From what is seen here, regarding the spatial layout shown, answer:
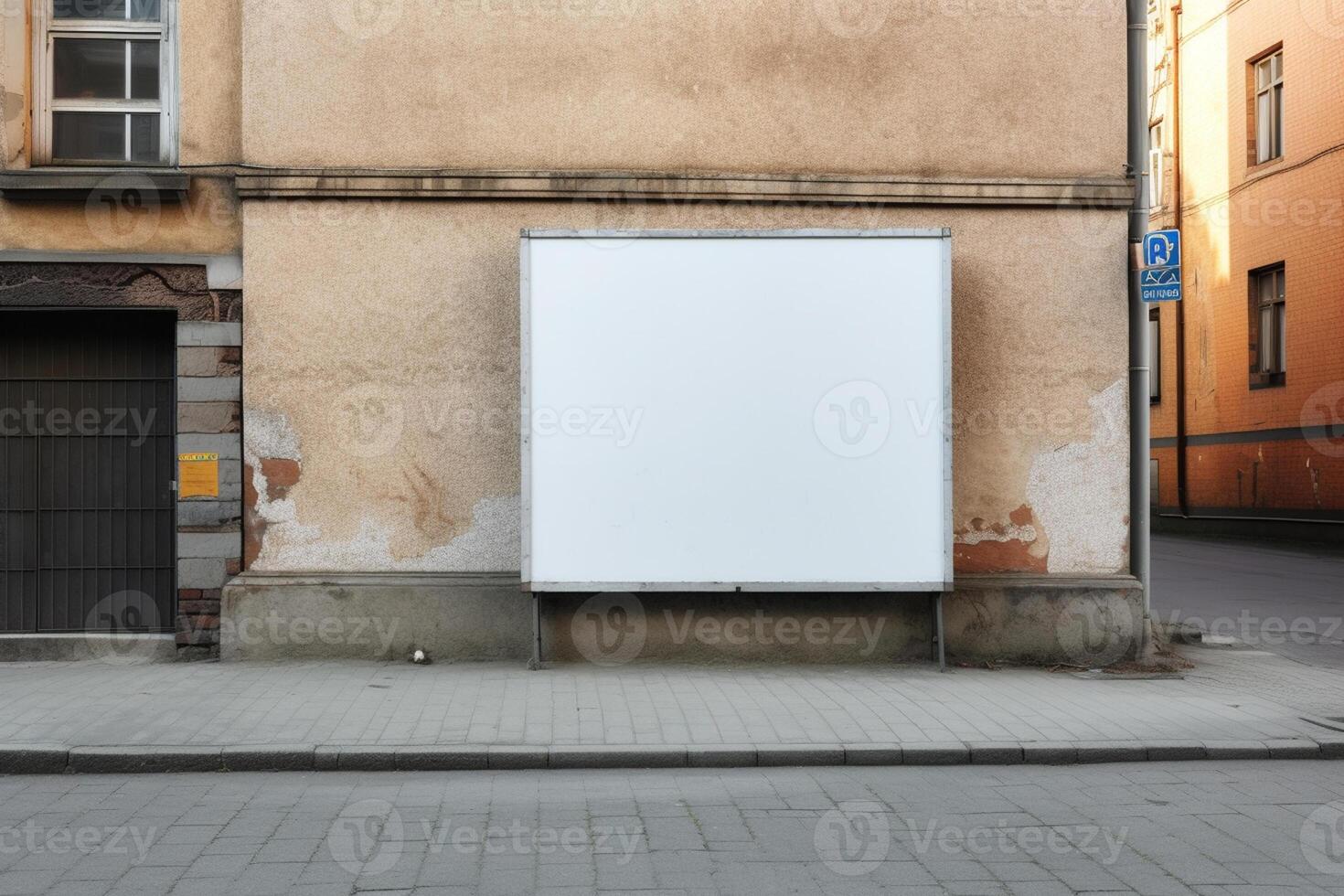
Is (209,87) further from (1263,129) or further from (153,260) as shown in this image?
(1263,129)

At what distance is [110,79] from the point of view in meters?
10.5

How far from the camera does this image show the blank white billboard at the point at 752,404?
9.72 metres

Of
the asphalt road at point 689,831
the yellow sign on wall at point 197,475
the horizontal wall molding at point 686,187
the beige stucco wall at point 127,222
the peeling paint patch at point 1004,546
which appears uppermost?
the horizontal wall molding at point 686,187

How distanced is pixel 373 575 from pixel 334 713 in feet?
6.91

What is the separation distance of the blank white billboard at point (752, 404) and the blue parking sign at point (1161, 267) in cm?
178

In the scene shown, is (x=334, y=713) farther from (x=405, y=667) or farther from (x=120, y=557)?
(x=120, y=557)

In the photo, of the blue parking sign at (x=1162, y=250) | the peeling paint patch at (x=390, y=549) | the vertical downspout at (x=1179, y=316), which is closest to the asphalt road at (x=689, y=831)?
the peeling paint patch at (x=390, y=549)

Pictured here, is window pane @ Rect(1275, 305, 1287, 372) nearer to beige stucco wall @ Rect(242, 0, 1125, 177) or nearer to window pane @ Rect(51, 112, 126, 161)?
beige stucco wall @ Rect(242, 0, 1125, 177)

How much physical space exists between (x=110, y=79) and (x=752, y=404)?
6108mm

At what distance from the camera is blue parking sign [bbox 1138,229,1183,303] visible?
A: 32.7 feet

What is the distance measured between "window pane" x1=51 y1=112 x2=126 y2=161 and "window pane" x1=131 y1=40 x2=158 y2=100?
268 millimetres

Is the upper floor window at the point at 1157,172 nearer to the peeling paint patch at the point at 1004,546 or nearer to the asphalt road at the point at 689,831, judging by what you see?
the peeling paint patch at the point at 1004,546

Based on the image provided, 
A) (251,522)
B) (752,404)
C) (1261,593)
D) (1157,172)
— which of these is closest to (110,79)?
(251,522)

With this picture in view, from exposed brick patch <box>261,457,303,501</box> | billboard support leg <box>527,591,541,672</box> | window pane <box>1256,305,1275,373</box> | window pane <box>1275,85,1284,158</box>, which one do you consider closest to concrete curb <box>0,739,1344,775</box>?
billboard support leg <box>527,591,541,672</box>
